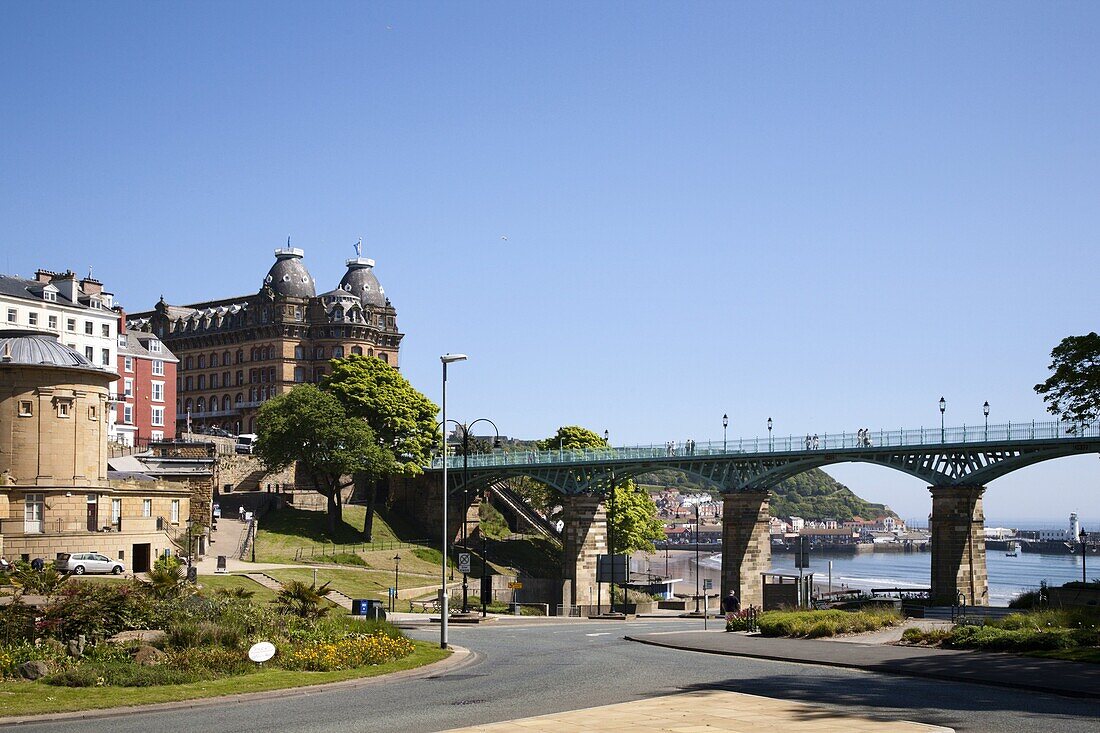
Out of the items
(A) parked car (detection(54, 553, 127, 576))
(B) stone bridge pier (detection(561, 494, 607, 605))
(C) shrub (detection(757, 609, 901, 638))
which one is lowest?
(B) stone bridge pier (detection(561, 494, 607, 605))

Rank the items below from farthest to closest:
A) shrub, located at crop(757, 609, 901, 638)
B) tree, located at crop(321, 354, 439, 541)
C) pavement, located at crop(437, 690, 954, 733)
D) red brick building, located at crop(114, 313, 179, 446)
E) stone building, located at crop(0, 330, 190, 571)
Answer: red brick building, located at crop(114, 313, 179, 446) < tree, located at crop(321, 354, 439, 541) < stone building, located at crop(0, 330, 190, 571) < shrub, located at crop(757, 609, 901, 638) < pavement, located at crop(437, 690, 954, 733)

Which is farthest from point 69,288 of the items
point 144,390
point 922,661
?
point 922,661

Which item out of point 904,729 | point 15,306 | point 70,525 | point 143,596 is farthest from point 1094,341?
point 15,306

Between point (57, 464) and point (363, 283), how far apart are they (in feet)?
305

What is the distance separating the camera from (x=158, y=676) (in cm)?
2611

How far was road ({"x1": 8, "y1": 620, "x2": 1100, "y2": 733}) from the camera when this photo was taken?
21.5 m

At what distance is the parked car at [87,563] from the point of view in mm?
49938

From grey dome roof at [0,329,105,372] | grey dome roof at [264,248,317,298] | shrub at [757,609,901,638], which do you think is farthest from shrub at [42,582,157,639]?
grey dome roof at [264,248,317,298]

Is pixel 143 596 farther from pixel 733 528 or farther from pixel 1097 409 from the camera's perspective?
pixel 733 528

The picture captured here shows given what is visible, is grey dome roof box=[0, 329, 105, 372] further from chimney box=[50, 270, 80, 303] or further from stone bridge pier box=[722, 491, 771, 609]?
stone bridge pier box=[722, 491, 771, 609]

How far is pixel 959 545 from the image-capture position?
7869 cm

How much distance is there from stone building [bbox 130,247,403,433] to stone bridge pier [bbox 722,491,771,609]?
2104 inches

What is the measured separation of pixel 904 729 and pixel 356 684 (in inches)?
518

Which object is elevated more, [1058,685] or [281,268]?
[281,268]
